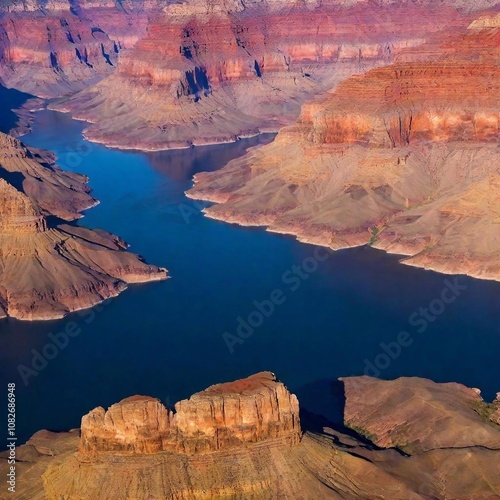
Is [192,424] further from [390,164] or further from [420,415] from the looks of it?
[390,164]

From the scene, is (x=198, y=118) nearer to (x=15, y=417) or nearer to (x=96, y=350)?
(x=96, y=350)

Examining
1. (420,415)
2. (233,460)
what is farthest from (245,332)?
(233,460)

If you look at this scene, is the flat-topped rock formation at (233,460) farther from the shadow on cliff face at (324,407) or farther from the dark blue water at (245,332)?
the dark blue water at (245,332)

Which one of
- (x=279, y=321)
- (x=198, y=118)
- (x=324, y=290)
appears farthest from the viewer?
(x=198, y=118)

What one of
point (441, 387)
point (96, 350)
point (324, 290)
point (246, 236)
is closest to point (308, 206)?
point (246, 236)

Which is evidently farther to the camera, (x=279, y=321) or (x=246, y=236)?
(x=246, y=236)

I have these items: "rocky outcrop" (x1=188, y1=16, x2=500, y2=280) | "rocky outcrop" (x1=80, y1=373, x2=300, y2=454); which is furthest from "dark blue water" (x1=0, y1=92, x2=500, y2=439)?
"rocky outcrop" (x1=80, y1=373, x2=300, y2=454)
